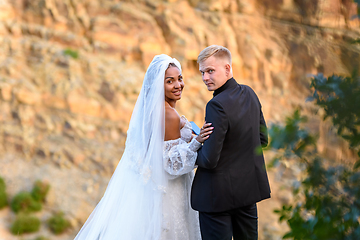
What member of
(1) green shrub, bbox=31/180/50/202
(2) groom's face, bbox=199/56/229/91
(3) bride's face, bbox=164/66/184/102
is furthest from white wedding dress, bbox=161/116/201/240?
(1) green shrub, bbox=31/180/50/202

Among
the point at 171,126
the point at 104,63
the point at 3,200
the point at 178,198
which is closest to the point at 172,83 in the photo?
the point at 171,126

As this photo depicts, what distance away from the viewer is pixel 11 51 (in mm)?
8422

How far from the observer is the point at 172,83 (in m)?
2.82

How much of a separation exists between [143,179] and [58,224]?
18.5 ft

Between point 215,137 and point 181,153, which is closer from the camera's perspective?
point 215,137

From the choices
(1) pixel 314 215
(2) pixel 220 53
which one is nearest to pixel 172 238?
(2) pixel 220 53

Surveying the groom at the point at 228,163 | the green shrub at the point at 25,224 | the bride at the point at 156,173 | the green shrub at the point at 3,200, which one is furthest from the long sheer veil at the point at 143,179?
the green shrub at the point at 3,200

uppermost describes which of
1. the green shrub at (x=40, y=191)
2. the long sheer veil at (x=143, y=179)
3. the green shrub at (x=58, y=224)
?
the long sheer veil at (x=143, y=179)

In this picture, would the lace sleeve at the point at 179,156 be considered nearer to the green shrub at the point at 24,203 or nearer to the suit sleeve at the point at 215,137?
the suit sleeve at the point at 215,137

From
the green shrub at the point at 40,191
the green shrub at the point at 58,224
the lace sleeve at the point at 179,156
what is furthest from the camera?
the green shrub at the point at 40,191

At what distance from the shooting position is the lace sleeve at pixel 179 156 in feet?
7.96

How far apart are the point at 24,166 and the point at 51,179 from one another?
2.74 ft

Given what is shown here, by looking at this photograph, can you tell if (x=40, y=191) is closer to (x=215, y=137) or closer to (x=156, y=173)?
(x=156, y=173)

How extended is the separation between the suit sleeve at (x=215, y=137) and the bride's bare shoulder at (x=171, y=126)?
64cm
